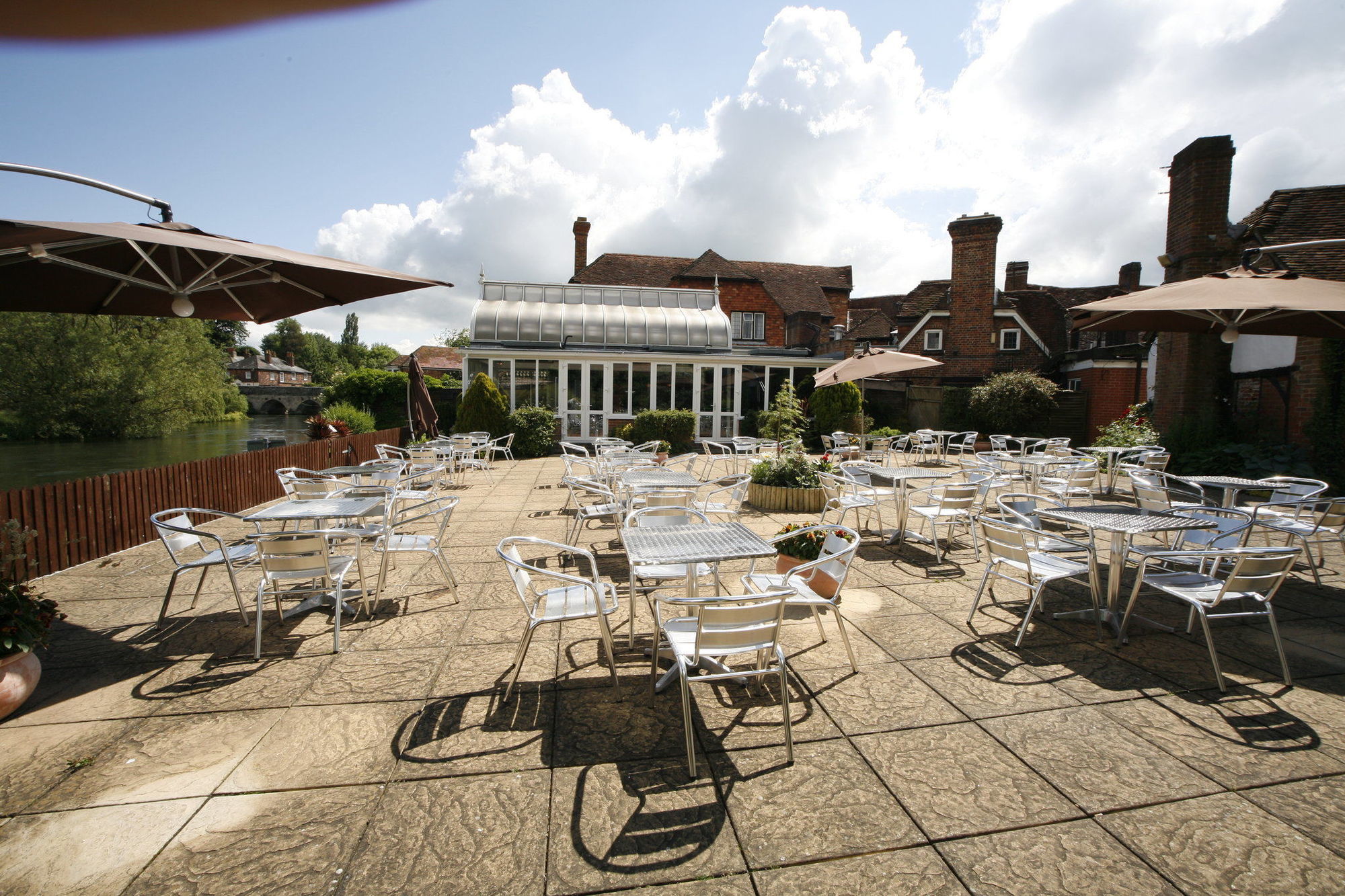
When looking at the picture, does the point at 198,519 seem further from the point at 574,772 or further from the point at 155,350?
the point at 155,350

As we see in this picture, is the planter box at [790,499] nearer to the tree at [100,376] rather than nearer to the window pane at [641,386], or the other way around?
the window pane at [641,386]

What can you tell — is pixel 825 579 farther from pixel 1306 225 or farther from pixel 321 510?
pixel 1306 225

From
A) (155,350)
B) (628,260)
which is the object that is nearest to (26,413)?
(155,350)

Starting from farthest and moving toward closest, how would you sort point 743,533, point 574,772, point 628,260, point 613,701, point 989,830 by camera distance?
point 628,260 → point 743,533 → point 613,701 → point 574,772 → point 989,830

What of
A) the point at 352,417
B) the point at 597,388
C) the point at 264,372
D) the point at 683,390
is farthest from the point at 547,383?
the point at 264,372

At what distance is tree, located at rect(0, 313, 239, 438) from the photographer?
24.2 metres

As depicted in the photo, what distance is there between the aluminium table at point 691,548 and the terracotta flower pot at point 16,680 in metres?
2.89

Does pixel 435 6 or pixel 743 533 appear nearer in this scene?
pixel 435 6

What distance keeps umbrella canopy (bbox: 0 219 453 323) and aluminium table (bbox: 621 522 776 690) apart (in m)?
2.60

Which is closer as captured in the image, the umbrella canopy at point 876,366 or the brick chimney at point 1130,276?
the umbrella canopy at point 876,366

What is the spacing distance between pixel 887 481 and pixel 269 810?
9.59m

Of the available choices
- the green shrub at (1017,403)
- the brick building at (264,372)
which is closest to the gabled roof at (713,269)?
the green shrub at (1017,403)

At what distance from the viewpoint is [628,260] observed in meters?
27.4

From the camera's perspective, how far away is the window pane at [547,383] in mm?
16859
